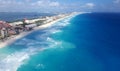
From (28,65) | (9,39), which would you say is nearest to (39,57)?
(28,65)

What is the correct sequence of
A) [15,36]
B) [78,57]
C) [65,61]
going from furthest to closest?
[15,36] < [78,57] < [65,61]

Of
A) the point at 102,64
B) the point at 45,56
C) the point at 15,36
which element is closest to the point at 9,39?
the point at 15,36

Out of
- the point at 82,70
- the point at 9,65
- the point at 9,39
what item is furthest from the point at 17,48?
the point at 82,70

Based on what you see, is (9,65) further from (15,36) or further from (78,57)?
(15,36)

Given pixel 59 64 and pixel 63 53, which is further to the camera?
pixel 63 53

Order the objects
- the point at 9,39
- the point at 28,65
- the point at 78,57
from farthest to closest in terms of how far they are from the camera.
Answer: the point at 9,39, the point at 78,57, the point at 28,65

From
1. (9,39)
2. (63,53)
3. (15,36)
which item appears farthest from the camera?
(15,36)

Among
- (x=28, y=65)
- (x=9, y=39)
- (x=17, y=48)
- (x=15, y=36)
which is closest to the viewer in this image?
(x=28, y=65)

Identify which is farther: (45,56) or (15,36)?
(15,36)

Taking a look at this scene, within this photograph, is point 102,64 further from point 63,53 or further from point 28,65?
point 28,65
